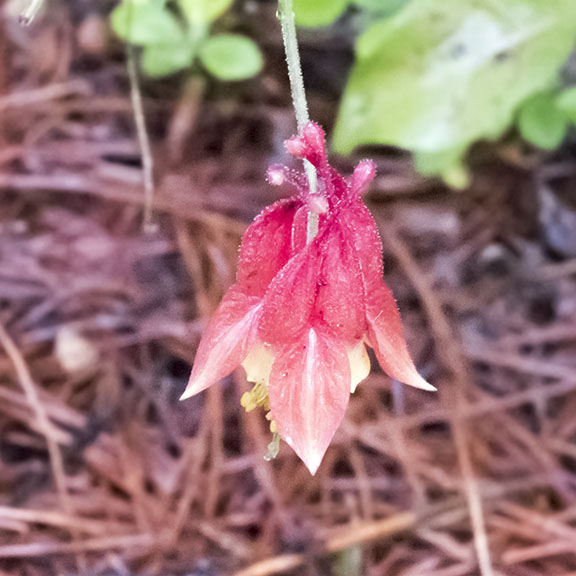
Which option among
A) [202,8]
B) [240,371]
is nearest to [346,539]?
[240,371]

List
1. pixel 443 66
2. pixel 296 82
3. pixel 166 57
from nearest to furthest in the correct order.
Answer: pixel 296 82 < pixel 443 66 < pixel 166 57

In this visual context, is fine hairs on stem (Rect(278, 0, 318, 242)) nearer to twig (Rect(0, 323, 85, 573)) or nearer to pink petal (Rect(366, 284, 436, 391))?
pink petal (Rect(366, 284, 436, 391))

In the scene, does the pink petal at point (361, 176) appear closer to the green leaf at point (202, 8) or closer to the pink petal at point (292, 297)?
the pink petal at point (292, 297)

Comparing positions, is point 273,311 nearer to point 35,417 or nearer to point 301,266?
point 301,266

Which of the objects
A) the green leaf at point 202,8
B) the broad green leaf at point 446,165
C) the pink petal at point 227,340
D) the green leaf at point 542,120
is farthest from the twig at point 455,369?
the pink petal at point 227,340

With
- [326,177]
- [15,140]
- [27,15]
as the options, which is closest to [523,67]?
[326,177]

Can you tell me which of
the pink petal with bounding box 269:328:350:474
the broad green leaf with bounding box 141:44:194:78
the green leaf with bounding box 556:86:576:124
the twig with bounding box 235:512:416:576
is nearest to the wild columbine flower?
the pink petal with bounding box 269:328:350:474

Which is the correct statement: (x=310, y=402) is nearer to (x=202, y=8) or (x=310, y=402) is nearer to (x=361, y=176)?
(x=361, y=176)
